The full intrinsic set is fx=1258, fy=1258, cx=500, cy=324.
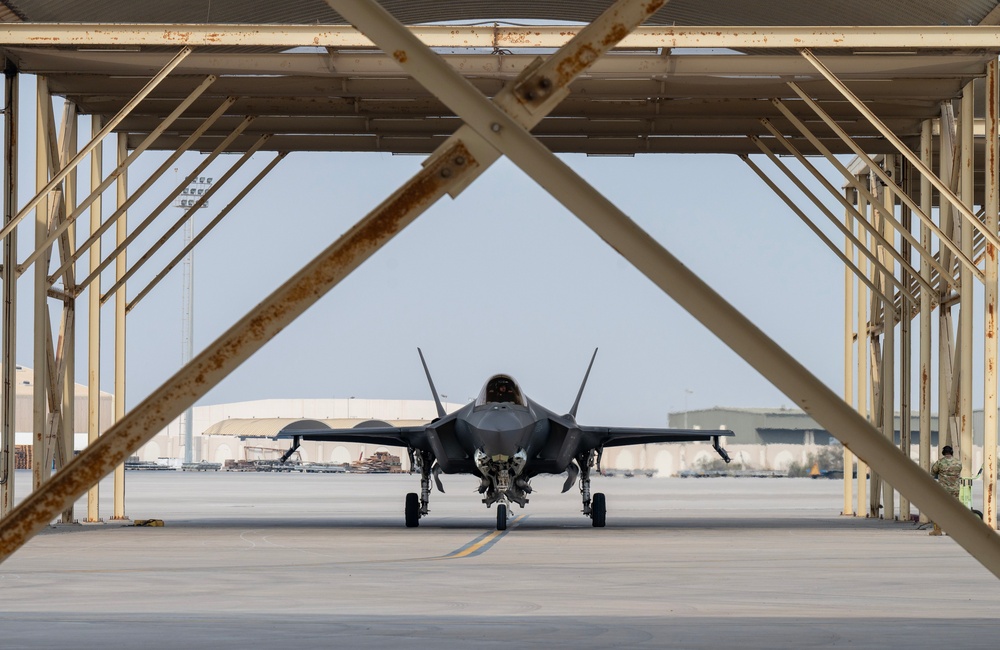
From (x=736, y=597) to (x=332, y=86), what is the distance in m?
12.5

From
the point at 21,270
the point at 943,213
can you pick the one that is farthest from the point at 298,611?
the point at 943,213

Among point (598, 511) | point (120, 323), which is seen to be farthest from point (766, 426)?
point (120, 323)

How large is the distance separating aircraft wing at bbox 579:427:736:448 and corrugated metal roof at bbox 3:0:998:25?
7146 mm

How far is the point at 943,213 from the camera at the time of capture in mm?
21344

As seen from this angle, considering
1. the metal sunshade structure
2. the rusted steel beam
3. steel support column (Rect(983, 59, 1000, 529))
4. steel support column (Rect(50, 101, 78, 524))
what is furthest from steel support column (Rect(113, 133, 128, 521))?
steel support column (Rect(983, 59, 1000, 529))

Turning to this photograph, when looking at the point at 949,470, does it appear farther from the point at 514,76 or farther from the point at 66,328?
the point at 66,328

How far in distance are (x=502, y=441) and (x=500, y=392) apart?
50.1 inches

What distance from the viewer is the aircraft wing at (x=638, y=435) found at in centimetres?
2281

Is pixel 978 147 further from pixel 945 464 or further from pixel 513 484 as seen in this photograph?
pixel 513 484

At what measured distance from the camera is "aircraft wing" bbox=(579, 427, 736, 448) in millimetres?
22812

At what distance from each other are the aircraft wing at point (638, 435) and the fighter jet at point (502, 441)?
18mm

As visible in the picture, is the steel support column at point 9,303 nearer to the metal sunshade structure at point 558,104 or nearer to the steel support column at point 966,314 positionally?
the metal sunshade structure at point 558,104

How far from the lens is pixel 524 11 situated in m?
21.7

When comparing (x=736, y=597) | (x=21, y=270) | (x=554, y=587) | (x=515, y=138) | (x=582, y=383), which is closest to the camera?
(x=515, y=138)
